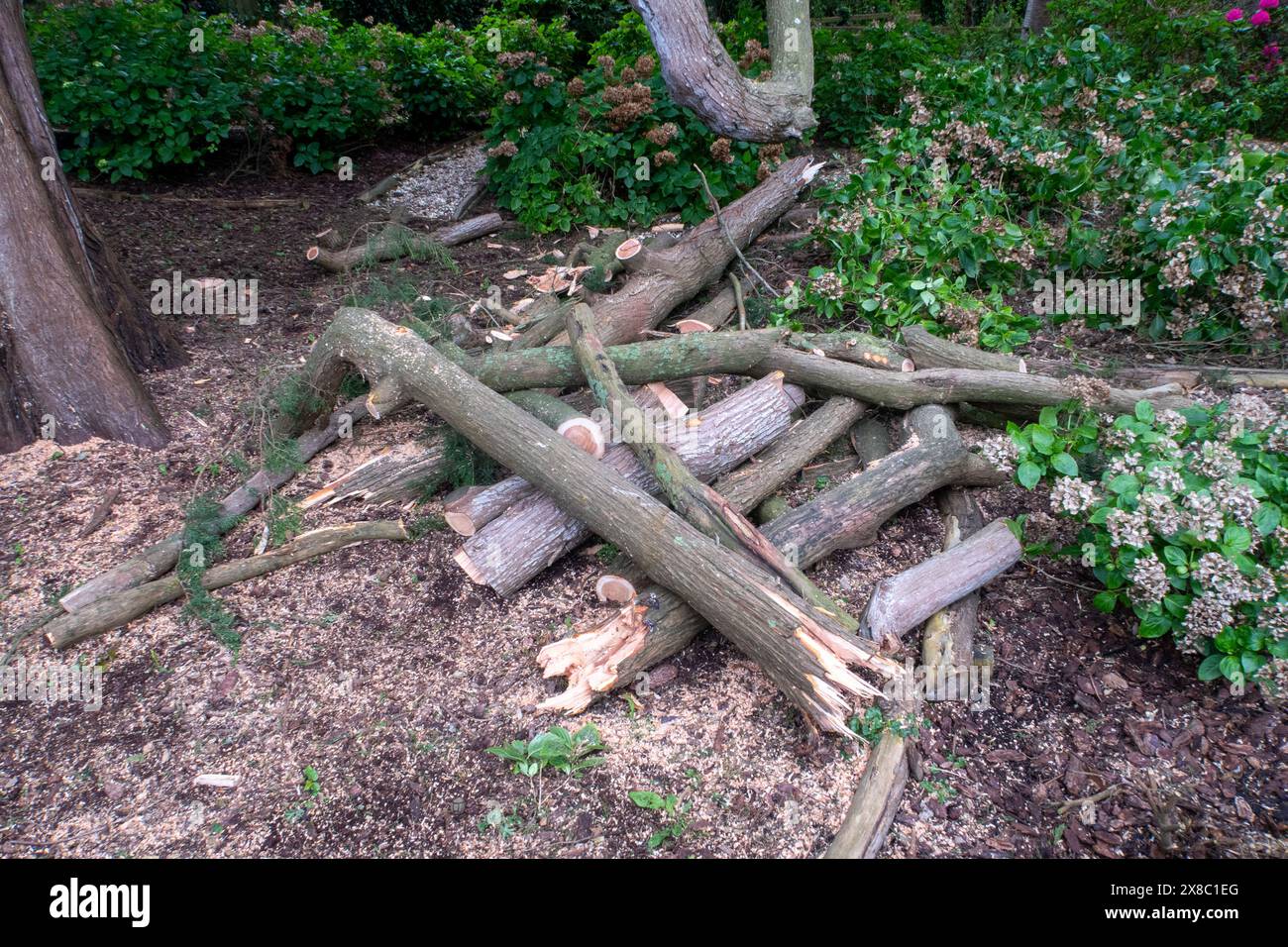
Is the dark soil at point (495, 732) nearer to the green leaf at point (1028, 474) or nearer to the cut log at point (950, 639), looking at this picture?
the cut log at point (950, 639)

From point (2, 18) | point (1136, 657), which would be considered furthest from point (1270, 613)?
point (2, 18)

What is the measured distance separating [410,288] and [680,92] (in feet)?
6.75

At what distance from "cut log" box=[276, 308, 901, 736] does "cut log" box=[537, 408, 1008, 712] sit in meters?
0.21

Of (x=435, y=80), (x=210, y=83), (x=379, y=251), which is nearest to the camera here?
(x=379, y=251)

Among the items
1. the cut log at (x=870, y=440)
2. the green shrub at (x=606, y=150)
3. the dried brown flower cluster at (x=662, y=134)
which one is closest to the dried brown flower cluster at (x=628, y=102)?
the green shrub at (x=606, y=150)

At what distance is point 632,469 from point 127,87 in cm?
572

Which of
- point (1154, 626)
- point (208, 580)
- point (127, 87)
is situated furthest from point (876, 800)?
point (127, 87)

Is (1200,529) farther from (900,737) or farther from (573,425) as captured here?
(573,425)

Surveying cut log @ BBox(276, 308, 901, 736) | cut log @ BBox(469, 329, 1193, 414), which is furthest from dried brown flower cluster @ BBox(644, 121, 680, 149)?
cut log @ BBox(276, 308, 901, 736)

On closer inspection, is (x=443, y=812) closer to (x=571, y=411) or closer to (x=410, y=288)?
(x=571, y=411)

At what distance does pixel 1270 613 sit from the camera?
2525 mm

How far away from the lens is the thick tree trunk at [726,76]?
4.23 m

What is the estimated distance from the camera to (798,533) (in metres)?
3.22

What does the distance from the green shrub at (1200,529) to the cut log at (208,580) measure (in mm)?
2890
